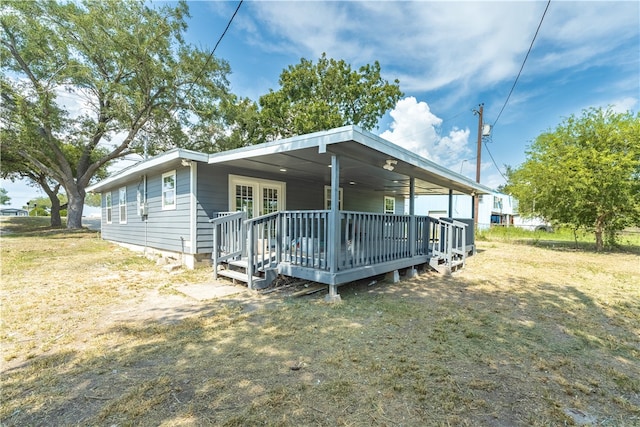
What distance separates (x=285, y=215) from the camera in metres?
5.15

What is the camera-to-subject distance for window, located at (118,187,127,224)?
10.6 m

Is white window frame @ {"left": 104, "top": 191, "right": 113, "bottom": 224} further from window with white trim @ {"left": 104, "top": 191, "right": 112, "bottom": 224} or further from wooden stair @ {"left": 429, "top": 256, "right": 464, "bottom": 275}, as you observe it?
wooden stair @ {"left": 429, "top": 256, "right": 464, "bottom": 275}

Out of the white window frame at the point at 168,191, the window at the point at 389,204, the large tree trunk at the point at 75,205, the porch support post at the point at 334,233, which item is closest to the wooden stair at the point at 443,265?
the porch support post at the point at 334,233

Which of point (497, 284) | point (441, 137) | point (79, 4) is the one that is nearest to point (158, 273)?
point (497, 284)

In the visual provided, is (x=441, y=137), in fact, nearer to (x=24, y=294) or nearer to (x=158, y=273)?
(x=158, y=273)

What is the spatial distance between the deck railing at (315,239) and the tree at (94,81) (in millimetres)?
12792

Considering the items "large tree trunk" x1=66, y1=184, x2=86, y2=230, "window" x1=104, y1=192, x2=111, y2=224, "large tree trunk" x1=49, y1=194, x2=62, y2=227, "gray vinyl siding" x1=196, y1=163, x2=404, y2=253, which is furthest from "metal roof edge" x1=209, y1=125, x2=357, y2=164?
"large tree trunk" x1=49, y1=194, x2=62, y2=227

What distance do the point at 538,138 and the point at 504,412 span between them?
526 inches

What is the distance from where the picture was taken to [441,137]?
22.8m

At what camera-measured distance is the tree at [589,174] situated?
10.0 m

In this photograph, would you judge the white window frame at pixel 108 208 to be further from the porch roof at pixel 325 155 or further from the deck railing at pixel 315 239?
the deck railing at pixel 315 239

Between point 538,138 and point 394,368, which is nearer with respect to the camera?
point 394,368

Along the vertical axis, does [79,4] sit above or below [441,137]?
above

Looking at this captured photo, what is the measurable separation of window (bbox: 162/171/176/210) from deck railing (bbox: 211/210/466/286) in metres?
2.08
